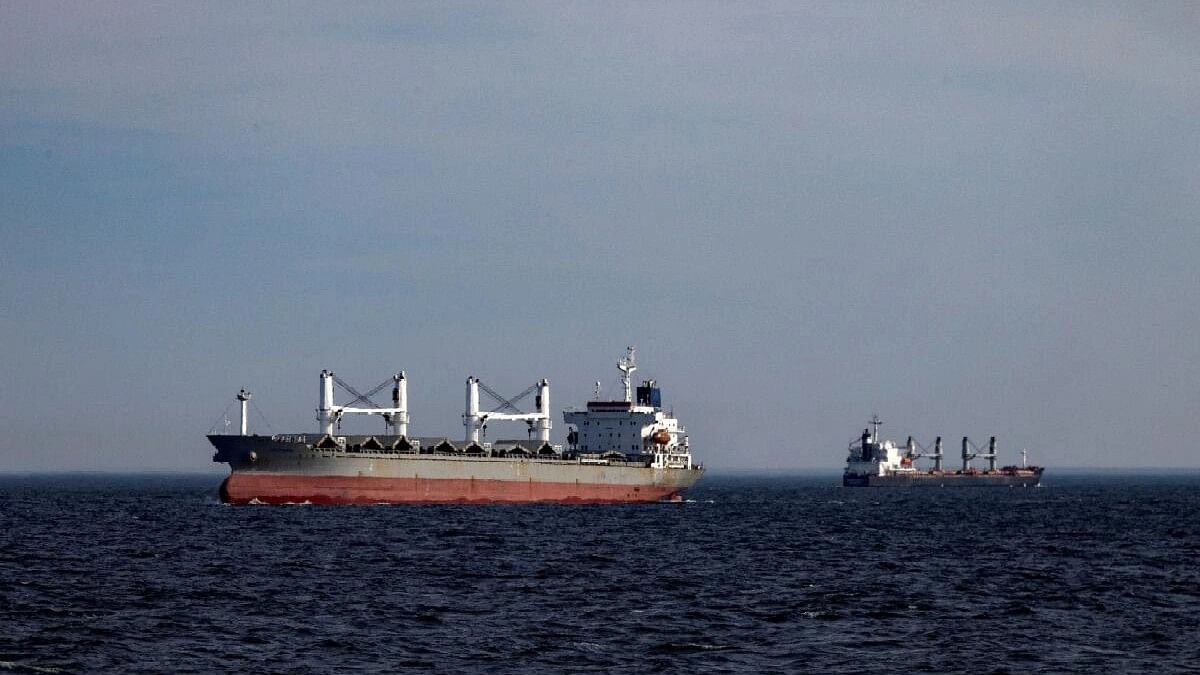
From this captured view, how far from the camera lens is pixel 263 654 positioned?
31.6 metres

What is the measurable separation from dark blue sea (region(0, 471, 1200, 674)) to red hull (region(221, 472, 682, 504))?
953cm

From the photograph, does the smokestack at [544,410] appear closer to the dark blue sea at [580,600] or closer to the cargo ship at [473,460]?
the cargo ship at [473,460]

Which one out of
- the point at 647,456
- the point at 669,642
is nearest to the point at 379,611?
the point at 669,642

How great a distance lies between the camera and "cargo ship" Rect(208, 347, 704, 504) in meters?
86.4

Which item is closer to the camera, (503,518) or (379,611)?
(379,611)

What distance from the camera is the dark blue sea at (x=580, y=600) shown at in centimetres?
Result: 3170

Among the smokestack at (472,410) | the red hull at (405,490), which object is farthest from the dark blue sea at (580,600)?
the smokestack at (472,410)

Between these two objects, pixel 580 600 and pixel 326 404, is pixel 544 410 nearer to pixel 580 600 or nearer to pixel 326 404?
pixel 326 404

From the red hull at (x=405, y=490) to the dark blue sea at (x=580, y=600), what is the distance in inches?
375

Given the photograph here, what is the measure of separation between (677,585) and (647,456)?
61109 mm

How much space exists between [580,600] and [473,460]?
53692mm

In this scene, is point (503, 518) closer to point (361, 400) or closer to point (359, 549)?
point (361, 400)

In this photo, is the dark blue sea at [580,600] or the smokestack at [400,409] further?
the smokestack at [400,409]

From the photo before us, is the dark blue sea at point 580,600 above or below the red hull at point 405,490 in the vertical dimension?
below
